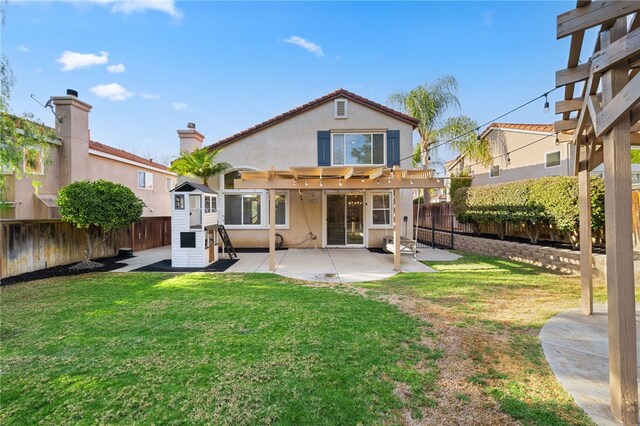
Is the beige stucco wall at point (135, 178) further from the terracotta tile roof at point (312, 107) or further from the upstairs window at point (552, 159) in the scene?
the upstairs window at point (552, 159)

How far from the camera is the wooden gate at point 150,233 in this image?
12625 mm

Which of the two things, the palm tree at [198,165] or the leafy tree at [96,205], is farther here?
the palm tree at [198,165]

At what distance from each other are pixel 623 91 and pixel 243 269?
337 inches

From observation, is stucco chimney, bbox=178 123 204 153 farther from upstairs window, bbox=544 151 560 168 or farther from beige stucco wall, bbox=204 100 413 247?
upstairs window, bbox=544 151 560 168

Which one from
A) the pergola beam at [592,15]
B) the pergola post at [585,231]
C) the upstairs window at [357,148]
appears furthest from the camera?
the upstairs window at [357,148]

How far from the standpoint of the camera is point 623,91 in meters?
2.33

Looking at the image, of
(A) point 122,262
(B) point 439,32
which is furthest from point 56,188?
(B) point 439,32

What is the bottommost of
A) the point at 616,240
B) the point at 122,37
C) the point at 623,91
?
the point at 616,240

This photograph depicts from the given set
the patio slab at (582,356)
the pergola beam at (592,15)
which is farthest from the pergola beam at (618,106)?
the patio slab at (582,356)

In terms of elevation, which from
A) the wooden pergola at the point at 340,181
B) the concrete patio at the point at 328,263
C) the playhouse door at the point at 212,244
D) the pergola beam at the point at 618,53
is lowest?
the concrete patio at the point at 328,263

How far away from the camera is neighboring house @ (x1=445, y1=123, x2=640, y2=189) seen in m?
14.7

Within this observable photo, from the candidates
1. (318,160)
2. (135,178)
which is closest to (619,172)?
(318,160)

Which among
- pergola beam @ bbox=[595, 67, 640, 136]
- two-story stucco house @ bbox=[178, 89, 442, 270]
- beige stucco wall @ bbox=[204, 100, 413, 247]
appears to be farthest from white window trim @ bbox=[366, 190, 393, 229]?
pergola beam @ bbox=[595, 67, 640, 136]

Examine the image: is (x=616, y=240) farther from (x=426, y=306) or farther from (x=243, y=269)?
(x=243, y=269)
